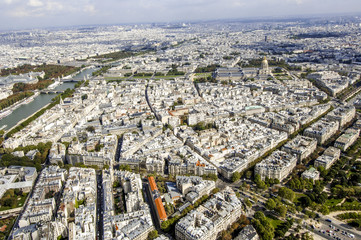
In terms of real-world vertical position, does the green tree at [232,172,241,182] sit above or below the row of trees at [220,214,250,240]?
above

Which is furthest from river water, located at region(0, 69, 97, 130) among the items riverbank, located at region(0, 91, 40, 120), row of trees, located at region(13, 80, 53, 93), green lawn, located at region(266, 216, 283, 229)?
green lawn, located at region(266, 216, 283, 229)

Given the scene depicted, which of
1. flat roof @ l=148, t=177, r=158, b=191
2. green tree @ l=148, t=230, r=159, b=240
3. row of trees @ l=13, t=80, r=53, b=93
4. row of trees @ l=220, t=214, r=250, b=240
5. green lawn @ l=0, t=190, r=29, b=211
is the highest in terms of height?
row of trees @ l=13, t=80, r=53, b=93

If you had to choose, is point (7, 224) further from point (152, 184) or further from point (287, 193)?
point (287, 193)

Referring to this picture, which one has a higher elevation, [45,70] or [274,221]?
[45,70]

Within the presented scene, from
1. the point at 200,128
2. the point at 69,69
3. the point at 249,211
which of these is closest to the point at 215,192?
the point at 249,211

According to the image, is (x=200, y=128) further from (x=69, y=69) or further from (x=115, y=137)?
(x=69, y=69)

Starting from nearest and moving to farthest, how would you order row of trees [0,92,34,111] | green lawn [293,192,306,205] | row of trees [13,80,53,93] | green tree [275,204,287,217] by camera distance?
green tree [275,204,287,217] < green lawn [293,192,306,205] < row of trees [0,92,34,111] < row of trees [13,80,53,93]

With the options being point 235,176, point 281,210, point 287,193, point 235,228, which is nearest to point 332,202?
point 287,193

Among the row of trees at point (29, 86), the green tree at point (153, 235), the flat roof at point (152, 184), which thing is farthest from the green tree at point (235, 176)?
the row of trees at point (29, 86)

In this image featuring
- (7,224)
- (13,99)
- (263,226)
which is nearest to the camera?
(263,226)

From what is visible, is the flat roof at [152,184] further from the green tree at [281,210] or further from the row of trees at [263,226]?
the green tree at [281,210]

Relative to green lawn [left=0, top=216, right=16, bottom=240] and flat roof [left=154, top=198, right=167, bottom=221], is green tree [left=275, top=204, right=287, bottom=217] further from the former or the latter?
green lawn [left=0, top=216, right=16, bottom=240]
